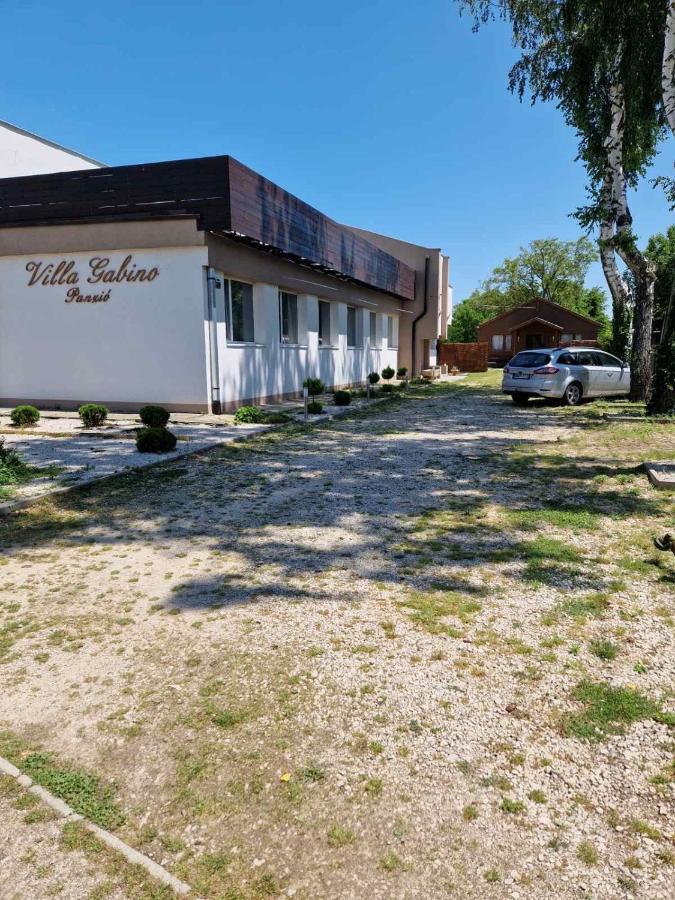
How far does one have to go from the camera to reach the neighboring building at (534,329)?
2267 inches

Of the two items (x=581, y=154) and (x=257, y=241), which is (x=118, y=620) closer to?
(x=257, y=241)

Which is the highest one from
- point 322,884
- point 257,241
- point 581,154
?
point 581,154

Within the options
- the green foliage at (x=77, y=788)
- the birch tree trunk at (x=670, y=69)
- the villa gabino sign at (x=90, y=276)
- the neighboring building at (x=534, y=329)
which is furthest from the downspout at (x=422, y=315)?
the green foliage at (x=77, y=788)

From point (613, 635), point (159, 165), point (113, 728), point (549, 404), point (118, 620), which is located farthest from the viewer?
point (549, 404)

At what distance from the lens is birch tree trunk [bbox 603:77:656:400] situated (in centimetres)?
1457

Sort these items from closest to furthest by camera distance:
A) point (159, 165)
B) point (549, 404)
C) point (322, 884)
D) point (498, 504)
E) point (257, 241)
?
point (322, 884) < point (498, 504) < point (159, 165) < point (257, 241) < point (549, 404)

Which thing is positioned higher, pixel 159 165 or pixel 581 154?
pixel 581 154

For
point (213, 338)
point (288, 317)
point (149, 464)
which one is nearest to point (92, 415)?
point (213, 338)

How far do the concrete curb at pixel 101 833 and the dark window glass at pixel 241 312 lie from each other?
519 inches

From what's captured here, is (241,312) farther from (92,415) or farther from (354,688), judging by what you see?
(354,688)

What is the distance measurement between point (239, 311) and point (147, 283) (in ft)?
8.30

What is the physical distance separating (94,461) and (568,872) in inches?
315

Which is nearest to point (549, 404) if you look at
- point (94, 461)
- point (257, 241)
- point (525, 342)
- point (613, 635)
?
point (257, 241)

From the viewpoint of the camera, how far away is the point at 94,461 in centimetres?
855
